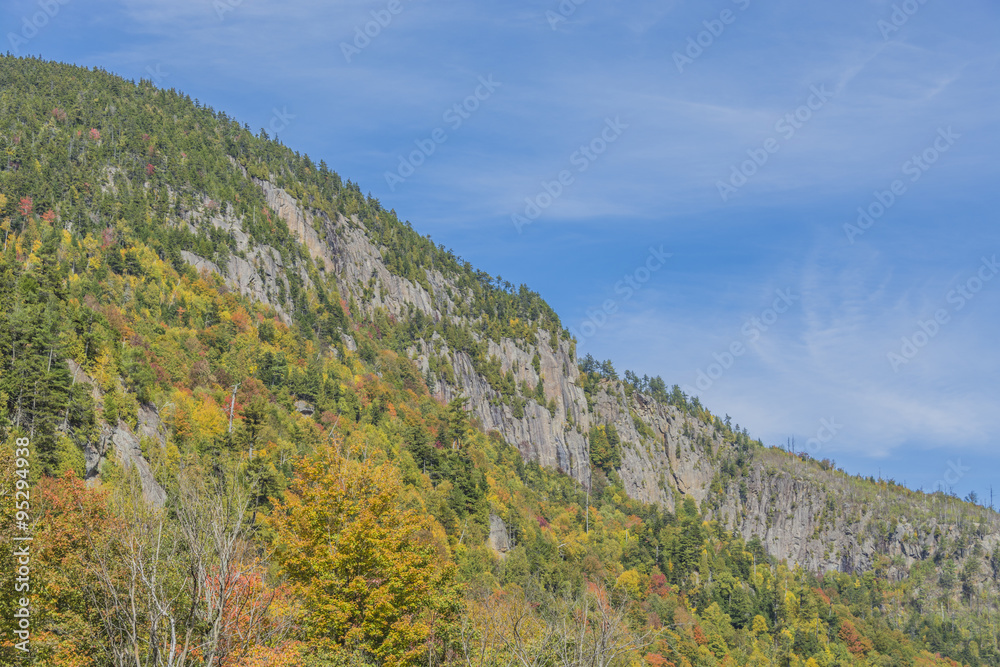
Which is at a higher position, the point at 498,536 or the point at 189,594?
the point at 498,536

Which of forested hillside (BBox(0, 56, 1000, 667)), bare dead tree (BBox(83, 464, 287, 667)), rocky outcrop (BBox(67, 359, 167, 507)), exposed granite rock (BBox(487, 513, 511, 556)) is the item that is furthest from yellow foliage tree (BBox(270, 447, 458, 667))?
exposed granite rock (BBox(487, 513, 511, 556))

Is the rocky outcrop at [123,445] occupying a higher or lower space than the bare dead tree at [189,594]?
higher

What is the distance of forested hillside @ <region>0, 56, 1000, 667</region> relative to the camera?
2388 centimetres

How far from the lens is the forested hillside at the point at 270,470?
23875 mm

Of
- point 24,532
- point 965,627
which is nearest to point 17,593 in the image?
point 24,532

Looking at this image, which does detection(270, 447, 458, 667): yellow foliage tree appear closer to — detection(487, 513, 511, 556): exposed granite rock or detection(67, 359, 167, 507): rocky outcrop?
detection(67, 359, 167, 507): rocky outcrop

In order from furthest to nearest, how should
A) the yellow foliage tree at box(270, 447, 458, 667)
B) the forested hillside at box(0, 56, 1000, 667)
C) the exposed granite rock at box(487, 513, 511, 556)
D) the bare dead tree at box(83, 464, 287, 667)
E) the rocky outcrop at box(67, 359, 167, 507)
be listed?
the exposed granite rock at box(487, 513, 511, 556)
the rocky outcrop at box(67, 359, 167, 507)
the yellow foliage tree at box(270, 447, 458, 667)
the forested hillside at box(0, 56, 1000, 667)
the bare dead tree at box(83, 464, 287, 667)

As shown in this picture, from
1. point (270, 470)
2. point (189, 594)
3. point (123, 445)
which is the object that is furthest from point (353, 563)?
point (123, 445)

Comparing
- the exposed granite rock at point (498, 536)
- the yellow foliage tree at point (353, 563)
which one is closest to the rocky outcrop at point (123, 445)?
the yellow foliage tree at point (353, 563)

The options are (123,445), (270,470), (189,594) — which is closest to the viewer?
(189,594)

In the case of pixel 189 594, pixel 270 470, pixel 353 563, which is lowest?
pixel 189 594

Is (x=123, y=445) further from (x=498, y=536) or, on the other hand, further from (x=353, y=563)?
(x=498, y=536)

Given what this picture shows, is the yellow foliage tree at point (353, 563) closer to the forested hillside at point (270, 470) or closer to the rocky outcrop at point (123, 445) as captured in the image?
the forested hillside at point (270, 470)

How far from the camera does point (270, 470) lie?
62.5 m
